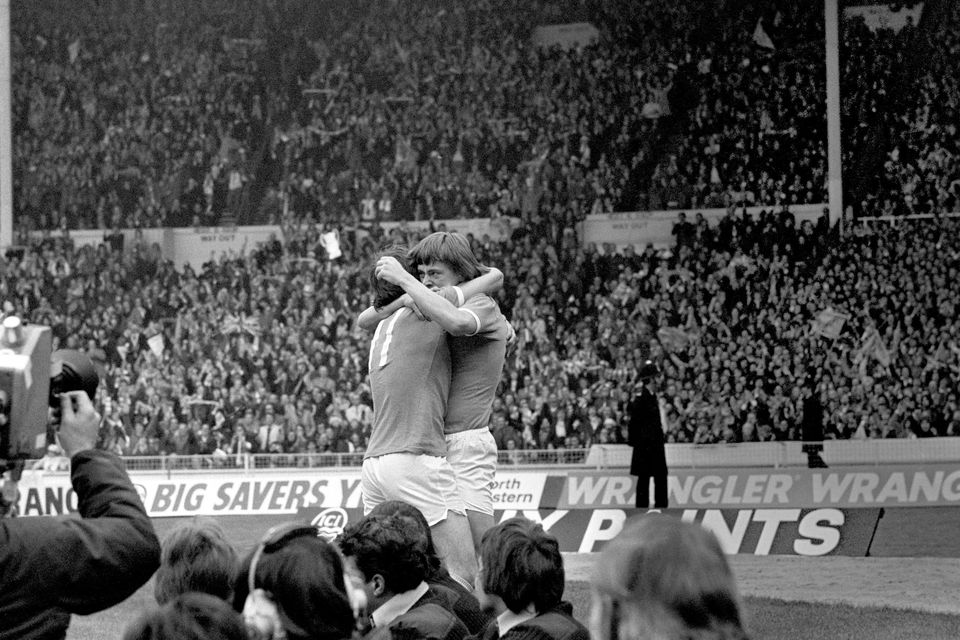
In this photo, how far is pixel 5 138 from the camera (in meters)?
31.2

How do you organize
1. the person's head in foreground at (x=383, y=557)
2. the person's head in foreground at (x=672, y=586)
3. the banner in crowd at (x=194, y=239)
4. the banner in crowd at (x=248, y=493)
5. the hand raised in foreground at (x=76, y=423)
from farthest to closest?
the banner in crowd at (x=194, y=239) → the banner in crowd at (x=248, y=493) → the person's head in foreground at (x=383, y=557) → the hand raised in foreground at (x=76, y=423) → the person's head in foreground at (x=672, y=586)

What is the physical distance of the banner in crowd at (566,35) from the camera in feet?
107

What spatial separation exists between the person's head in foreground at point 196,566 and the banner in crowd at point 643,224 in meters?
24.3

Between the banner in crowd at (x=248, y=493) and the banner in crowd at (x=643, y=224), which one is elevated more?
the banner in crowd at (x=643, y=224)

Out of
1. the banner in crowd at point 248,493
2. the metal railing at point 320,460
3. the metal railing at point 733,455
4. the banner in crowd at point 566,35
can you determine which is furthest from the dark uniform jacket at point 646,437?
the banner in crowd at point 566,35

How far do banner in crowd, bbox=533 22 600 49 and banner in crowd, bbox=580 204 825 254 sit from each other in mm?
6051

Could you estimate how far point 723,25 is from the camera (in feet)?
101

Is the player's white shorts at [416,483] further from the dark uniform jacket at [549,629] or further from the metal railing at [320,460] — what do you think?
the metal railing at [320,460]

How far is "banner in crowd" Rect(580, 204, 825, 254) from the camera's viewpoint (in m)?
27.5

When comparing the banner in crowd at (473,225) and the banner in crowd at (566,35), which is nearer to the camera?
the banner in crowd at (473,225)

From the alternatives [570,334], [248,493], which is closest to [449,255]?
[248,493]

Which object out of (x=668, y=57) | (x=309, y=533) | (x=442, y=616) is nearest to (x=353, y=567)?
(x=442, y=616)

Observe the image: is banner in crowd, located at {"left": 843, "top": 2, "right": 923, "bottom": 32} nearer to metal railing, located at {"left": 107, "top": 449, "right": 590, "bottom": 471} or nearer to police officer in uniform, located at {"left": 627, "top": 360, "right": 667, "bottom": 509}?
metal railing, located at {"left": 107, "top": 449, "right": 590, "bottom": 471}

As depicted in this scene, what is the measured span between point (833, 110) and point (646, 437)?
55.6 feet
